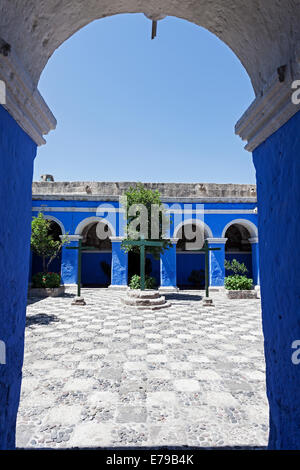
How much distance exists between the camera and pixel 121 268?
12.9 meters

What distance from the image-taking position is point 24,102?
5.16 feet

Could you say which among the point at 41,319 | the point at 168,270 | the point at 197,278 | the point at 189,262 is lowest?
the point at 41,319

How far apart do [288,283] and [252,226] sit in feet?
41.7

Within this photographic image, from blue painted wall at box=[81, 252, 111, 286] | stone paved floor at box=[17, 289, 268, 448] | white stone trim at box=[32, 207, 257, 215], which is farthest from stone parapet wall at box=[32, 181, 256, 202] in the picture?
stone paved floor at box=[17, 289, 268, 448]

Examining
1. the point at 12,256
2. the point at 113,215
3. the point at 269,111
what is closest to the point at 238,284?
the point at 113,215

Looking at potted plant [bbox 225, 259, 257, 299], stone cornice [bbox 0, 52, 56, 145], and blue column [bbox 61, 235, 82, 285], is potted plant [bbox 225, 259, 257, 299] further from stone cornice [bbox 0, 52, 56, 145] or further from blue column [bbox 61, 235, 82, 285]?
stone cornice [bbox 0, 52, 56, 145]

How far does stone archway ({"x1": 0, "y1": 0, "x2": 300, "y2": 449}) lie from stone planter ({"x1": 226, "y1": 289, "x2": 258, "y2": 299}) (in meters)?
9.33

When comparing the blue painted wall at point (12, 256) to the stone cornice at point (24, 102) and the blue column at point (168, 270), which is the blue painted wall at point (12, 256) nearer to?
the stone cornice at point (24, 102)

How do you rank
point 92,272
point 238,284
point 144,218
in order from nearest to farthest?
point 144,218 → point 238,284 → point 92,272

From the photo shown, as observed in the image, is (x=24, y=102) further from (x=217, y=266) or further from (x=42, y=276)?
(x=217, y=266)

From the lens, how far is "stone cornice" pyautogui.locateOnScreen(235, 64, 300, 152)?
4.50 feet

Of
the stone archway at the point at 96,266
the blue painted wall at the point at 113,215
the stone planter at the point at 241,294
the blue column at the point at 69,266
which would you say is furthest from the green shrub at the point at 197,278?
the blue column at the point at 69,266

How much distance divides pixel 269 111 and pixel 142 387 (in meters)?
2.89

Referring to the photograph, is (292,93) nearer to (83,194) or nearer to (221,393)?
(221,393)
